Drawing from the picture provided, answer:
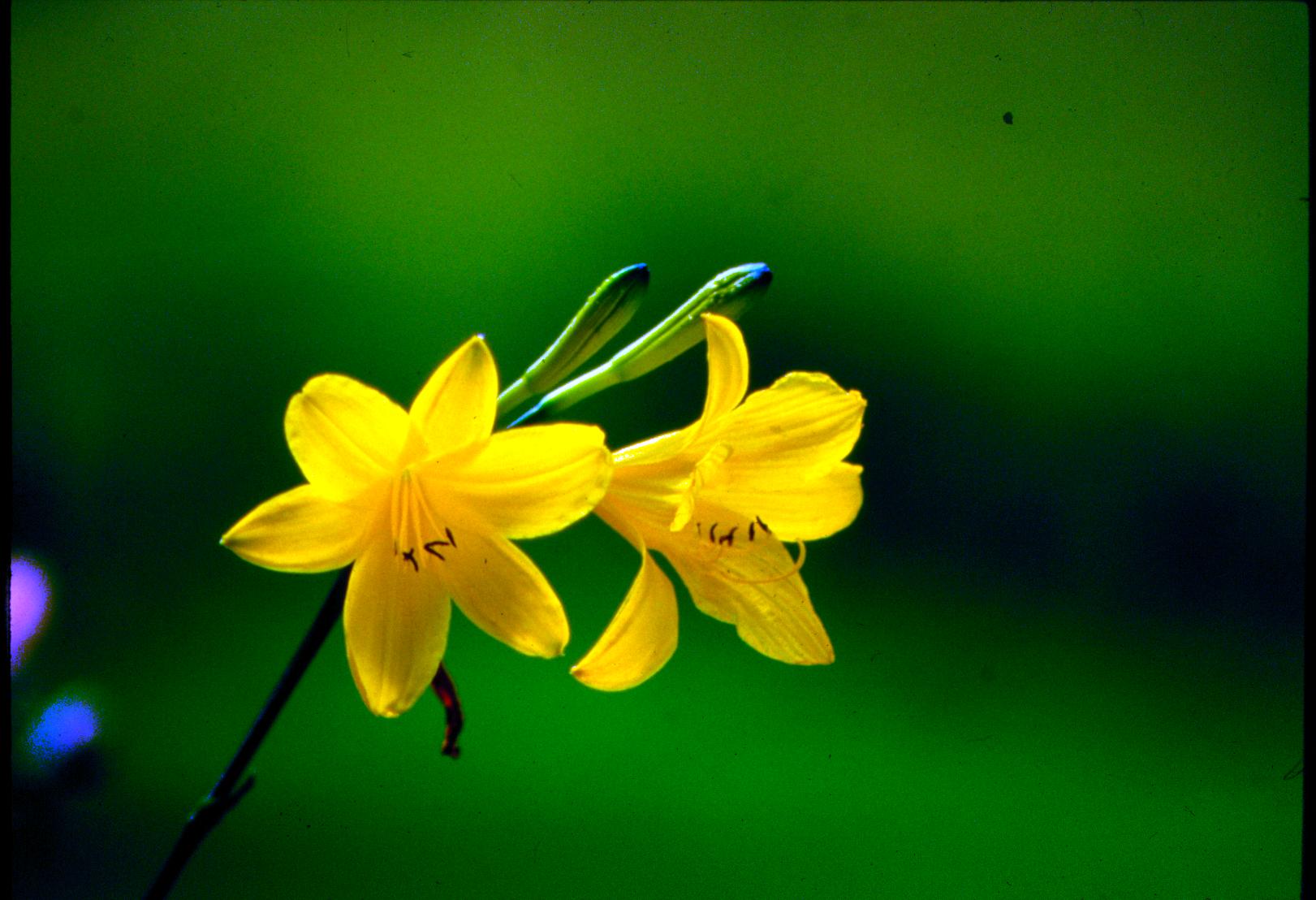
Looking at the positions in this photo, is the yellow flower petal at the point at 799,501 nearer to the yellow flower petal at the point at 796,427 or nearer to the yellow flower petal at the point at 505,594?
the yellow flower petal at the point at 796,427

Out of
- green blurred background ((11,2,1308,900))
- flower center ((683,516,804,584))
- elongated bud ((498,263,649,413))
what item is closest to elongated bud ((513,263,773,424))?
elongated bud ((498,263,649,413))

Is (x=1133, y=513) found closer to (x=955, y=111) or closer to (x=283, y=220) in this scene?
(x=955, y=111)

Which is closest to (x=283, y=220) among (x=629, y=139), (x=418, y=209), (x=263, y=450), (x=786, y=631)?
(x=418, y=209)

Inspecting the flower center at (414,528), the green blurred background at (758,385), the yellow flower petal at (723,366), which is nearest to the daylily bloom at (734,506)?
the yellow flower petal at (723,366)

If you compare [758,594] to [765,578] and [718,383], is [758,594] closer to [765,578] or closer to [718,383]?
[765,578]

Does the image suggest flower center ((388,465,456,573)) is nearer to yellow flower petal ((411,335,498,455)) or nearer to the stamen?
→ yellow flower petal ((411,335,498,455))

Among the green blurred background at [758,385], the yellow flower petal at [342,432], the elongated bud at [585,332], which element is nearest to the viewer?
the yellow flower petal at [342,432]
